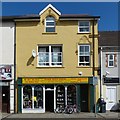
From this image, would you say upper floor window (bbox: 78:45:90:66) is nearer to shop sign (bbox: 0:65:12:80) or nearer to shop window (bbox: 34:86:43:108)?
shop window (bbox: 34:86:43:108)

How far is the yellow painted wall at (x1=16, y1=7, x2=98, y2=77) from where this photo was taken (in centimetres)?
3098

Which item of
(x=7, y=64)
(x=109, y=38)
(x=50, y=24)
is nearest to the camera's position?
(x=7, y=64)

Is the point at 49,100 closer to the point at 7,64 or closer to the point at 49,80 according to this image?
the point at 49,80

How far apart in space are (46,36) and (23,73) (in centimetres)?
390

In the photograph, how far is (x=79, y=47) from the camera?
102ft

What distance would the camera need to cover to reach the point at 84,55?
3125cm

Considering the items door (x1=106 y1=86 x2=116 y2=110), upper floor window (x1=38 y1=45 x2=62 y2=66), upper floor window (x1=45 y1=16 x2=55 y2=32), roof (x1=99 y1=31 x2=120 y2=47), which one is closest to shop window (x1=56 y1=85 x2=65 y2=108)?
upper floor window (x1=38 y1=45 x2=62 y2=66)

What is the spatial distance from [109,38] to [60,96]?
32.0 ft

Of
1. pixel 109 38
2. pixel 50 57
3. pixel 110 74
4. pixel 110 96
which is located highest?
pixel 109 38

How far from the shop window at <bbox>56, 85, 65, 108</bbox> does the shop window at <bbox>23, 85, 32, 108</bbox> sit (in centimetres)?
240

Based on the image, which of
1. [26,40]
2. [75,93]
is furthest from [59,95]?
[26,40]

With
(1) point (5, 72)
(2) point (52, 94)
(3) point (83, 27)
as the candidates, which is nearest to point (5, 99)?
(1) point (5, 72)

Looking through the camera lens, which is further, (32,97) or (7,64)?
(7,64)

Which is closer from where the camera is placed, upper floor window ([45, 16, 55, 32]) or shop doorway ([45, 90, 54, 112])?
shop doorway ([45, 90, 54, 112])
